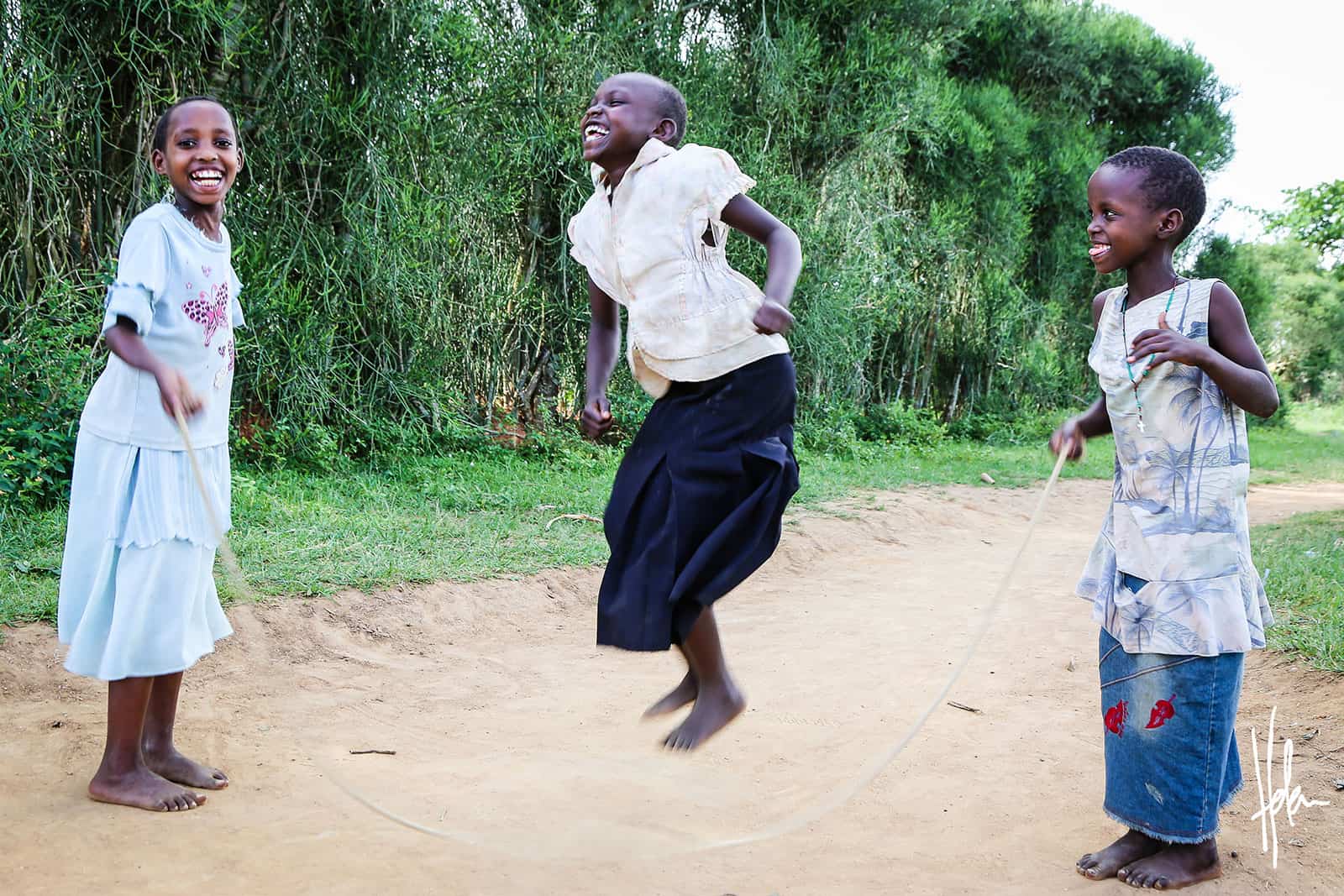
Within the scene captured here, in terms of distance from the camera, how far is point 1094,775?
365 centimetres

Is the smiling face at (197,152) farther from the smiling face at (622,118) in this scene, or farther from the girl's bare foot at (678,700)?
the girl's bare foot at (678,700)

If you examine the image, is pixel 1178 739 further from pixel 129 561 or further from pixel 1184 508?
pixel 129 561

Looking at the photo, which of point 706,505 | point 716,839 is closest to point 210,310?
point 706,505

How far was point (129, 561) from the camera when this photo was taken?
10.1 feet

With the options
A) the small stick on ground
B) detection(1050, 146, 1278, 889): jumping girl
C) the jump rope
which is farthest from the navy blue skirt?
the small stick on ground

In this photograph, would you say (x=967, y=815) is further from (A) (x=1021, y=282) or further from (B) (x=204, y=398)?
(A) (x=1021, y=282)

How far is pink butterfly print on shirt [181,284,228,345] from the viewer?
10.2 feet

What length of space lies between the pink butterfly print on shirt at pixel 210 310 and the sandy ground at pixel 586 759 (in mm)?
1289

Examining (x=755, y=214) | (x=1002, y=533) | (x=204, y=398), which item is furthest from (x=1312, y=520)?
(x=204, y=398)

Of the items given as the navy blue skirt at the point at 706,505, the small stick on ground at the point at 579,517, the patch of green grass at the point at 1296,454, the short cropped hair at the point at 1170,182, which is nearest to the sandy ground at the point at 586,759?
the navy blue skirt at the point at 706,505

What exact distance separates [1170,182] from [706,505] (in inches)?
55.9

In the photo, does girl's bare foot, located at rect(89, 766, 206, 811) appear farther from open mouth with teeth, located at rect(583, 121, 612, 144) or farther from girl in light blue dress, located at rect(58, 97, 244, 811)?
open mouth with teeth, located at rect(583, 121, 612, 144)

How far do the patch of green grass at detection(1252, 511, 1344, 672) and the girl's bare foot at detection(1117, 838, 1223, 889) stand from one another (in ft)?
5.41

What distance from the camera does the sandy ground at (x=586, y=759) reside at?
9.41 feet
